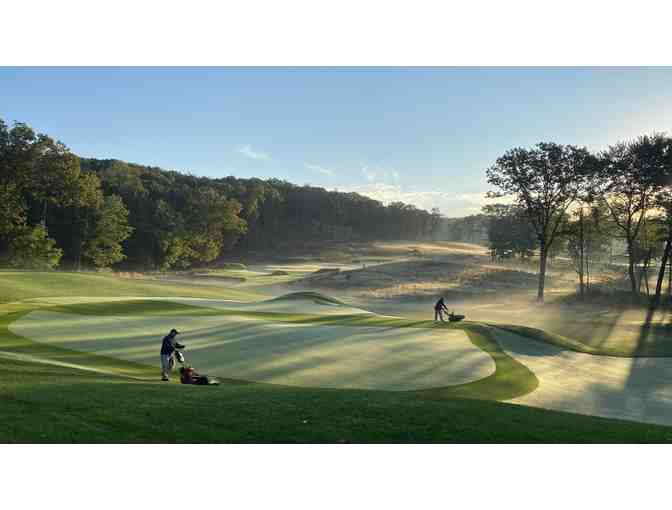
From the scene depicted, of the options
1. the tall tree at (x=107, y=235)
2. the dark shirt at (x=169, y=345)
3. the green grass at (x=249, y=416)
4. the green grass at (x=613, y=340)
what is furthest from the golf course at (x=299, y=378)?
the tall tree at (x=107, y=235)

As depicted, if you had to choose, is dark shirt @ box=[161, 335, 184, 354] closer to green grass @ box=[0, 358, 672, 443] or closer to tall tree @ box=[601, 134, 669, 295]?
green grass @ box=[0, 358, 672, 443]

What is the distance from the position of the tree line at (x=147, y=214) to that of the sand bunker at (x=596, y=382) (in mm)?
64699

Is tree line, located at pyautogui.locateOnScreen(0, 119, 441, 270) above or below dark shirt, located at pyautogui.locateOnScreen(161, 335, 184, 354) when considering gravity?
above

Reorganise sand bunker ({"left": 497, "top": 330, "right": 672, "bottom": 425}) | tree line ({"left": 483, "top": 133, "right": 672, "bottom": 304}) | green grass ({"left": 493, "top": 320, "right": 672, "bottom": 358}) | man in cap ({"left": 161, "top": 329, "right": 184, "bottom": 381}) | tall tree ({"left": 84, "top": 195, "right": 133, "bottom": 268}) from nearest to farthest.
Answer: man in cap ({"left": 161, "top": 329, "right": 184, "bottom": 381}) → sand bunker ({"left": 497, "top": 330, "right": 672, "bottom": 425}) → green grass ({"left": 493, "top": 320, "right": 672, "bottom": 358}) → tree line ({"left": 483, "top": 133, "right": 672, "bottom": 304}) → tall tree ({"left": 84, "top": 195, "right": 133, "bottom": 268})

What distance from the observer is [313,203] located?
499ft

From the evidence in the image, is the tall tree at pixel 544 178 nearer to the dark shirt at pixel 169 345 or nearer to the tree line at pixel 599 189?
the tree line at pixel 599 189

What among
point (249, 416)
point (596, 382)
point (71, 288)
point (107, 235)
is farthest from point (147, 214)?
point (249, 416)

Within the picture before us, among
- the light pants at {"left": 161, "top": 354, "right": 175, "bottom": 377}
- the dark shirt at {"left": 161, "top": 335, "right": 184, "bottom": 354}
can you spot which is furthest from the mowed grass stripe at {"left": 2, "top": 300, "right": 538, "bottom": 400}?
the dark shirt at {"left": 161, "top": 335, "right": 184, "bottom": 354}

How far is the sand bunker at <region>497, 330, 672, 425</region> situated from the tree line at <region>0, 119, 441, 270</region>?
6470 centimetres

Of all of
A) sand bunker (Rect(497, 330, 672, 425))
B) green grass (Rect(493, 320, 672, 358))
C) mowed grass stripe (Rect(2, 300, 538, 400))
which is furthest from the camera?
green grass (Rect(493, 320, 672, 358))

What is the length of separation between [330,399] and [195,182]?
405ft

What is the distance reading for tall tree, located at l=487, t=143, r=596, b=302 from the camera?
5584cm

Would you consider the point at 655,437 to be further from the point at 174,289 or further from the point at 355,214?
the point at 355,214

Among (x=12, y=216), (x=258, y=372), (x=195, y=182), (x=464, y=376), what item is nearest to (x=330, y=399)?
(x=258, y=372)
